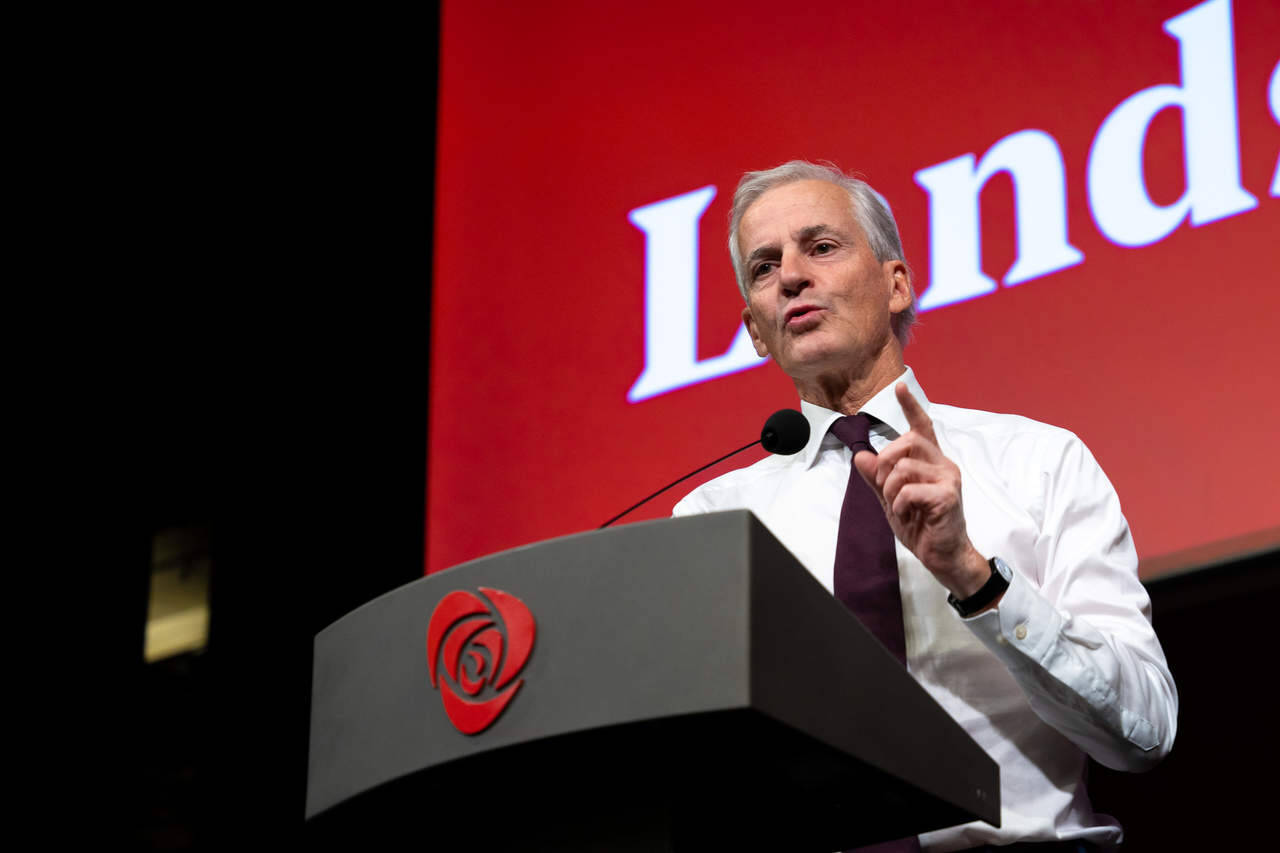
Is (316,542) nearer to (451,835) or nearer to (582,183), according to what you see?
(582,183)

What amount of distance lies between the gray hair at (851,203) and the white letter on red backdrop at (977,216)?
294 millimetres

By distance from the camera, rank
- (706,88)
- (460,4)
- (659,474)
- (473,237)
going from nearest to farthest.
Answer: (659,474)
(706,88)
(473,237)
(460,4)

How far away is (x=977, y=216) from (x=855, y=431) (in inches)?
29.1

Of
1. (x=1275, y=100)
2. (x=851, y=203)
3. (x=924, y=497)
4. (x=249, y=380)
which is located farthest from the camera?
(x=249, y=380)

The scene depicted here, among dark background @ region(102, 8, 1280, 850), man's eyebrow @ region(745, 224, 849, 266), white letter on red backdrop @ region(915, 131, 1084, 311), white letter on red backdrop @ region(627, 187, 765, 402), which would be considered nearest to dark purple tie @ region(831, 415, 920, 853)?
man's eyebrow @ region(745, 224, 849, 266)

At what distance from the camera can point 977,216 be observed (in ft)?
7.57

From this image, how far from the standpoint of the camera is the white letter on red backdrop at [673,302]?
255 cm

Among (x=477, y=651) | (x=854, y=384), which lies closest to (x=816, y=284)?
(x=854, y=384)

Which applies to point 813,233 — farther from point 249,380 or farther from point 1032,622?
point 249,380

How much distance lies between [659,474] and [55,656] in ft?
5.30

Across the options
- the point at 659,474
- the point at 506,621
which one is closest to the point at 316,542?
the point at 659,474

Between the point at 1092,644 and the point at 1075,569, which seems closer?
the point at 1092,644

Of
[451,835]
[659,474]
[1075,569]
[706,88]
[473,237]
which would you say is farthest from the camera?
[473,237]

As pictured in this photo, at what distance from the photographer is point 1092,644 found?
1.31 metres
